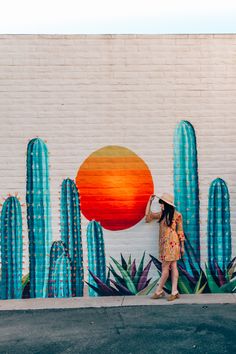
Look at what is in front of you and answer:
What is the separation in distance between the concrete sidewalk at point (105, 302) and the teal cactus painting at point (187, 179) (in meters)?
0.61

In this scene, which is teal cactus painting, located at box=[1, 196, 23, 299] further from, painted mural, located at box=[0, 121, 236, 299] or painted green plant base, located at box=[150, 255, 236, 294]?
painted green plant base, located at box=[150, 255, 236, 294]

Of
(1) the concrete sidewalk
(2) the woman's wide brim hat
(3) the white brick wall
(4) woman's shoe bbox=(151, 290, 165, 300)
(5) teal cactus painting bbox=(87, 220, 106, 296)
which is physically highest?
(3) the white brick wall

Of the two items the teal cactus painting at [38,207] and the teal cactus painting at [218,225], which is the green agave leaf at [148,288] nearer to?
the teal cactus painting at [218,225]

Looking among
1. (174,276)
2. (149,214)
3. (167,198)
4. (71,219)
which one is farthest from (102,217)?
(174,276)

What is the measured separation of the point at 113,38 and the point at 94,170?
2027 millimetres

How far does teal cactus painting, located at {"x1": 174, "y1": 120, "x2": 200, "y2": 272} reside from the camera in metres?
7.50

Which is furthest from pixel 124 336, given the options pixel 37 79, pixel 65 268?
pixel 37 79

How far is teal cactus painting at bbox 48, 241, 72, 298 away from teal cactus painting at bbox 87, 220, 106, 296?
352 mm

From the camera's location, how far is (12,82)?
7.50 meters

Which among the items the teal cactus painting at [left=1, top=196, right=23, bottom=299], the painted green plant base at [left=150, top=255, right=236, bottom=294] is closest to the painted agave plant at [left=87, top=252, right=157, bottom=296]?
the painted green plant base at [left=150, top=255, right=236, bottom=294]

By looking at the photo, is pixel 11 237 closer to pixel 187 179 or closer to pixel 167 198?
pixel 167 198

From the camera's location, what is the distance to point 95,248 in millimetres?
7508

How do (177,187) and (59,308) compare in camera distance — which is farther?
(177,187)

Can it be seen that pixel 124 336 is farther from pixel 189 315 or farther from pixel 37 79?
pixel 37 79
